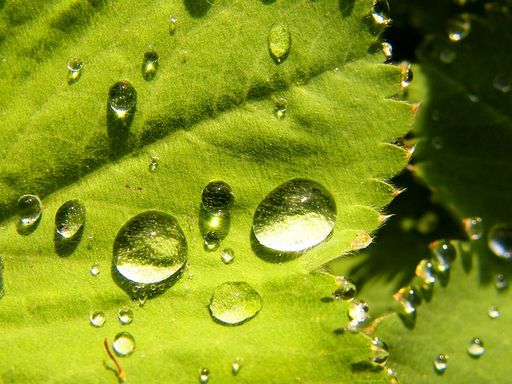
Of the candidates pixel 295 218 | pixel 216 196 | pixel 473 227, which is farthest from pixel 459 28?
pixel 216 196

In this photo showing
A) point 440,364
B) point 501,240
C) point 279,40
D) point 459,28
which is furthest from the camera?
point 459,28

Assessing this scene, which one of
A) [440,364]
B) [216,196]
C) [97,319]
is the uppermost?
[216,196]

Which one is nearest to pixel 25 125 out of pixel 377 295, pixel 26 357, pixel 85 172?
pixel 85 172

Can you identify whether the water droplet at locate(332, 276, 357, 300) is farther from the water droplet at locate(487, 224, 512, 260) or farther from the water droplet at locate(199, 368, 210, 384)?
the water droplet at locate(487, 224, 512, 260)

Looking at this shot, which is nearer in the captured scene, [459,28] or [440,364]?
[440,364]

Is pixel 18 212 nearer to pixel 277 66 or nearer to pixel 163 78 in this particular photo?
pixel 163 78

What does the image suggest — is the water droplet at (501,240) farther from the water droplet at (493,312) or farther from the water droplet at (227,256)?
the water droplet at (227,256)

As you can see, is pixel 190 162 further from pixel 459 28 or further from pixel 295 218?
pixel 459 28
